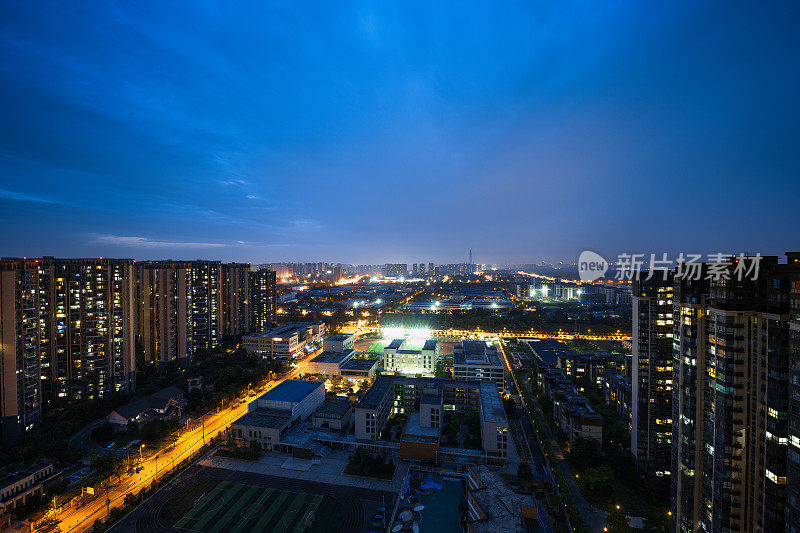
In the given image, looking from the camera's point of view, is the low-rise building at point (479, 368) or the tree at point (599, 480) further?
the low-rise building at point (479, 368)

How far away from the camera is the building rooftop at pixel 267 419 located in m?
17.1

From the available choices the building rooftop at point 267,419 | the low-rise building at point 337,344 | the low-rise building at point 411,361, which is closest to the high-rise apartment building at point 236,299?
the low-rise building at point 337,344

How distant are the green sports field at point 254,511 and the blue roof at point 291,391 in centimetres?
558

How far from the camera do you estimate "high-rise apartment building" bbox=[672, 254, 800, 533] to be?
7992 millimetres

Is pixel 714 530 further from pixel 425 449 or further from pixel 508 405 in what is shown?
pixel 508 405

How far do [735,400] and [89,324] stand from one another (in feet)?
98.9

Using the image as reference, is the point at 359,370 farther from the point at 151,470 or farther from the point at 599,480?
the point at 599,480

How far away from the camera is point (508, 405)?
20.4 m

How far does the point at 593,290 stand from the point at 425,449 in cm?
6465

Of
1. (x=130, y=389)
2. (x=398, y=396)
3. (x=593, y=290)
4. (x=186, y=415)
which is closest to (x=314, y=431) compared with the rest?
(x=398, y=396)

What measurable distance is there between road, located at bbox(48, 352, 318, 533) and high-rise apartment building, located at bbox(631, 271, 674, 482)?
1986cm

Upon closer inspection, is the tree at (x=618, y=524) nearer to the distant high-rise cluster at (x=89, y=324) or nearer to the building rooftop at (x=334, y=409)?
the building rooftop at (x=334, y=409)

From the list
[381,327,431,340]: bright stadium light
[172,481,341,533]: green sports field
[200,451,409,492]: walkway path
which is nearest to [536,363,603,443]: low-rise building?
[200,451,409,492]: walkway path

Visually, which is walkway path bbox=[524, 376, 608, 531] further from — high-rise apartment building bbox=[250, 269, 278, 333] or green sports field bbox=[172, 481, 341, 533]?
high-rise apartment building bbox=[250, 269, 278, 333]
